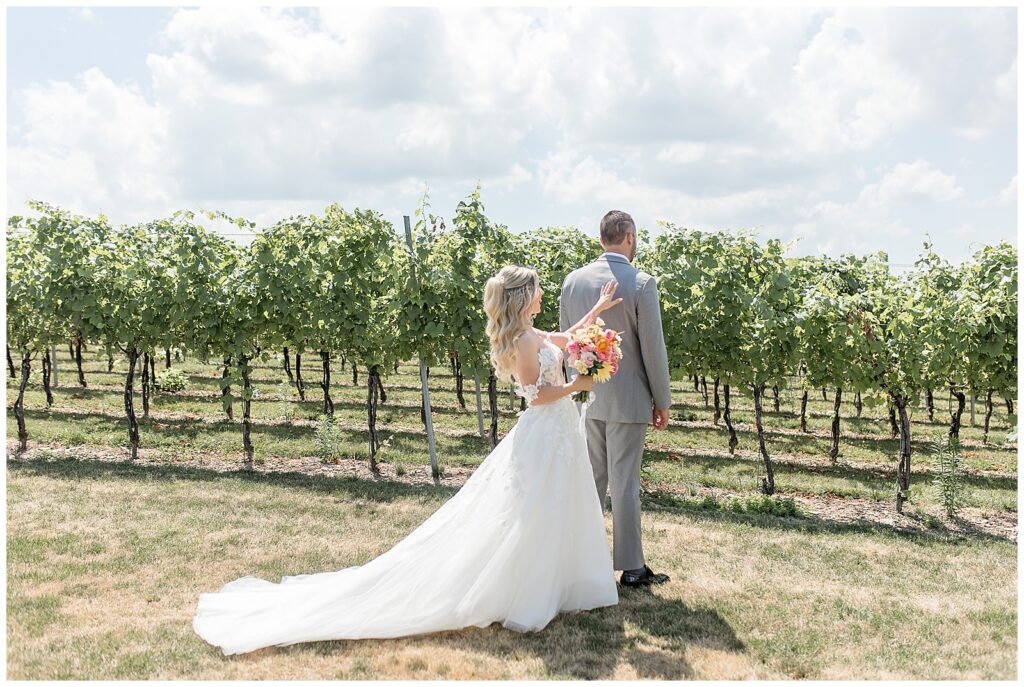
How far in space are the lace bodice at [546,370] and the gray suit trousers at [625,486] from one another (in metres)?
0.72

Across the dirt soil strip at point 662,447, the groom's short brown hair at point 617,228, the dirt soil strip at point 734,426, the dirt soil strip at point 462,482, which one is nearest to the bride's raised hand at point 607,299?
the groom's short brown hair at point 617,228

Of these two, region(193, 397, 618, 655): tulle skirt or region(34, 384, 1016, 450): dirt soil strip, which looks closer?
region(193, 397, 618, 655): tulle skirt

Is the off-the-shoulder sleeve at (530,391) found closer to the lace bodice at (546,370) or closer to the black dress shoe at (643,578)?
the lace bodice at (546,370)

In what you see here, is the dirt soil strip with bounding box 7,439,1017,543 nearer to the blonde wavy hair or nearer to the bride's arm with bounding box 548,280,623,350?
the bride's arm with bounding box 548,280,623,350

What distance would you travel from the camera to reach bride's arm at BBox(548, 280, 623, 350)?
515 centimetres

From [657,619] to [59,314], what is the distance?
10123 millimetres

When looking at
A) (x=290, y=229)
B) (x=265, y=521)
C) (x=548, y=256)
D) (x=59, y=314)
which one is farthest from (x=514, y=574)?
(x=59, y=314)

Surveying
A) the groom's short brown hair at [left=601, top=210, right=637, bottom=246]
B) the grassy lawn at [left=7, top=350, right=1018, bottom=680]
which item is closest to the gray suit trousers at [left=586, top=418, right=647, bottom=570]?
the grassy lawn at [left=7, top=350, right=1018, bottom=680]

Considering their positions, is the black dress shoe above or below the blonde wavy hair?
below

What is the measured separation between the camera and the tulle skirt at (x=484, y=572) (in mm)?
4559

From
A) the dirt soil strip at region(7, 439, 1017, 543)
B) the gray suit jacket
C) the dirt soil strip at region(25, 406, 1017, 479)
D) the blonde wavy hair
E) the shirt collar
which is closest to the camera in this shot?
the blonde wavy hair

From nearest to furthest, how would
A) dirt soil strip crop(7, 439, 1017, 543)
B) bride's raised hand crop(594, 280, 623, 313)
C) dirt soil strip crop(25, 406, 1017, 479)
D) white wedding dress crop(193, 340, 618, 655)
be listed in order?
1. white wedding dress crop(193, 340, 618, 655)
2. bride's raised hand crop(594, 280, 623, 313)
3. dirt soil strip crop(7, 439, 1017, 543)
4. dirt soil strip crop(25, 406, 1017, 479)

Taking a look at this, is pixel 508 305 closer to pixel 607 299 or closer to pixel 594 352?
pixel 594 352

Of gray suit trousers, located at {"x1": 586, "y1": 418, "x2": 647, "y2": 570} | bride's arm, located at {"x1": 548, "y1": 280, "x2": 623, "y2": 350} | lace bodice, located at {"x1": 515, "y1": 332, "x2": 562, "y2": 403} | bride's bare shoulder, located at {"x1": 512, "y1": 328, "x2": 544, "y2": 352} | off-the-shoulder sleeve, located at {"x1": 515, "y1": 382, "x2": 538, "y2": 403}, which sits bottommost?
gray suit trousers, located at {"x1": 586, "y1": 418, "x2": 647, "y2": 570}
